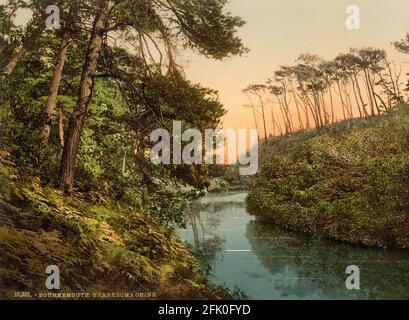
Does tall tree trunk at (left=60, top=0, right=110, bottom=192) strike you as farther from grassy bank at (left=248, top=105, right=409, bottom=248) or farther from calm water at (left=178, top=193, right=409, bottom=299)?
grassy bank at (left=248, top=105, right=409, bottom=248)

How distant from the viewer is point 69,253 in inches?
332

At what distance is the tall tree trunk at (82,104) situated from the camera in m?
9.59

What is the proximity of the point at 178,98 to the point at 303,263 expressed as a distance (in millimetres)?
5424

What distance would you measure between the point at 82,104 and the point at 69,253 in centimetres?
300

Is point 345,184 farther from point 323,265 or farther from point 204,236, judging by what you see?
point 204,236

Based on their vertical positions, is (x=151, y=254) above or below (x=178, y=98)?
below

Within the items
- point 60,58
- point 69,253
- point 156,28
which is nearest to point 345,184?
point 156,28

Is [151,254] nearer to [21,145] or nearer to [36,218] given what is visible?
[36,218]

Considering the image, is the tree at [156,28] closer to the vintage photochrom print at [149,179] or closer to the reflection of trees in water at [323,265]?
the vintage photochrom print at [149,179]

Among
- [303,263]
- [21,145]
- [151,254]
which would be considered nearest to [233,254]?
[303,263]

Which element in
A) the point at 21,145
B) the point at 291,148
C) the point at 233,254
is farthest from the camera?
the point at 291,148

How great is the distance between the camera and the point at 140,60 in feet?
35.8

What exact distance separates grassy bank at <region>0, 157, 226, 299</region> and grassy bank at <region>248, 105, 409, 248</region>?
557 centimetres

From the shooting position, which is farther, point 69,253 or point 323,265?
point 323,265
